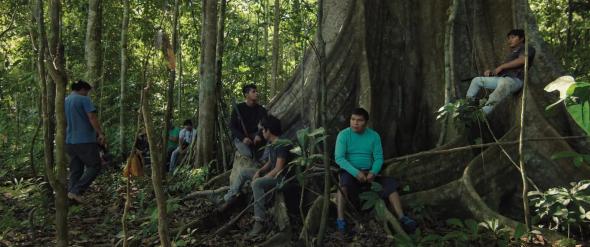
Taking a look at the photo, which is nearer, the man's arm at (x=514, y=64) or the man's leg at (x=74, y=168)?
the man's arm at (x=514, y=64)

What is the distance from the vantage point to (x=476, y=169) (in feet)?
16.4

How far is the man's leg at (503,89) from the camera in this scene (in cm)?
497

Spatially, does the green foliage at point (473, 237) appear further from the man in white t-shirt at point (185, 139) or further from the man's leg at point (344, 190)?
the man in white t-shirt at point (185, 139)

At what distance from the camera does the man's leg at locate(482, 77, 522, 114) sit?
16.3 ft

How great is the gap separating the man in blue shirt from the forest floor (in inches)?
14.6

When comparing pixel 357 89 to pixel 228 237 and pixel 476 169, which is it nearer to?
pixel 476 169

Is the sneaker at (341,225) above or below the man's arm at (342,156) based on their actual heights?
below

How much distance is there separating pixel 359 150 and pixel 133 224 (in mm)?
2603

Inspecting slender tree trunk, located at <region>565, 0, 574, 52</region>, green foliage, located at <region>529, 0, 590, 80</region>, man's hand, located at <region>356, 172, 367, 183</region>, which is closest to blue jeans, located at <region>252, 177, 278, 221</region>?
man's hand, located at <region>356, 172, 367, 183</region>

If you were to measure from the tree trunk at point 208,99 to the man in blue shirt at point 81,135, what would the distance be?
155cm

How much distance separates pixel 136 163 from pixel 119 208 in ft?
7.45

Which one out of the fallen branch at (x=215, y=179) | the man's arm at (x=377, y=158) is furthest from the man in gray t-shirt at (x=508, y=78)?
the fallen branch at (x=215, y=179)

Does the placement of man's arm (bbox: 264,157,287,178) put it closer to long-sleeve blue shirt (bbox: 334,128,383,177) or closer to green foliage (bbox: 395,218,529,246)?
long-sleeve blue shirt (bbox: 334,128,383,177)

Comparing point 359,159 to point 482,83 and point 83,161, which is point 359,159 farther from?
point 83,161
